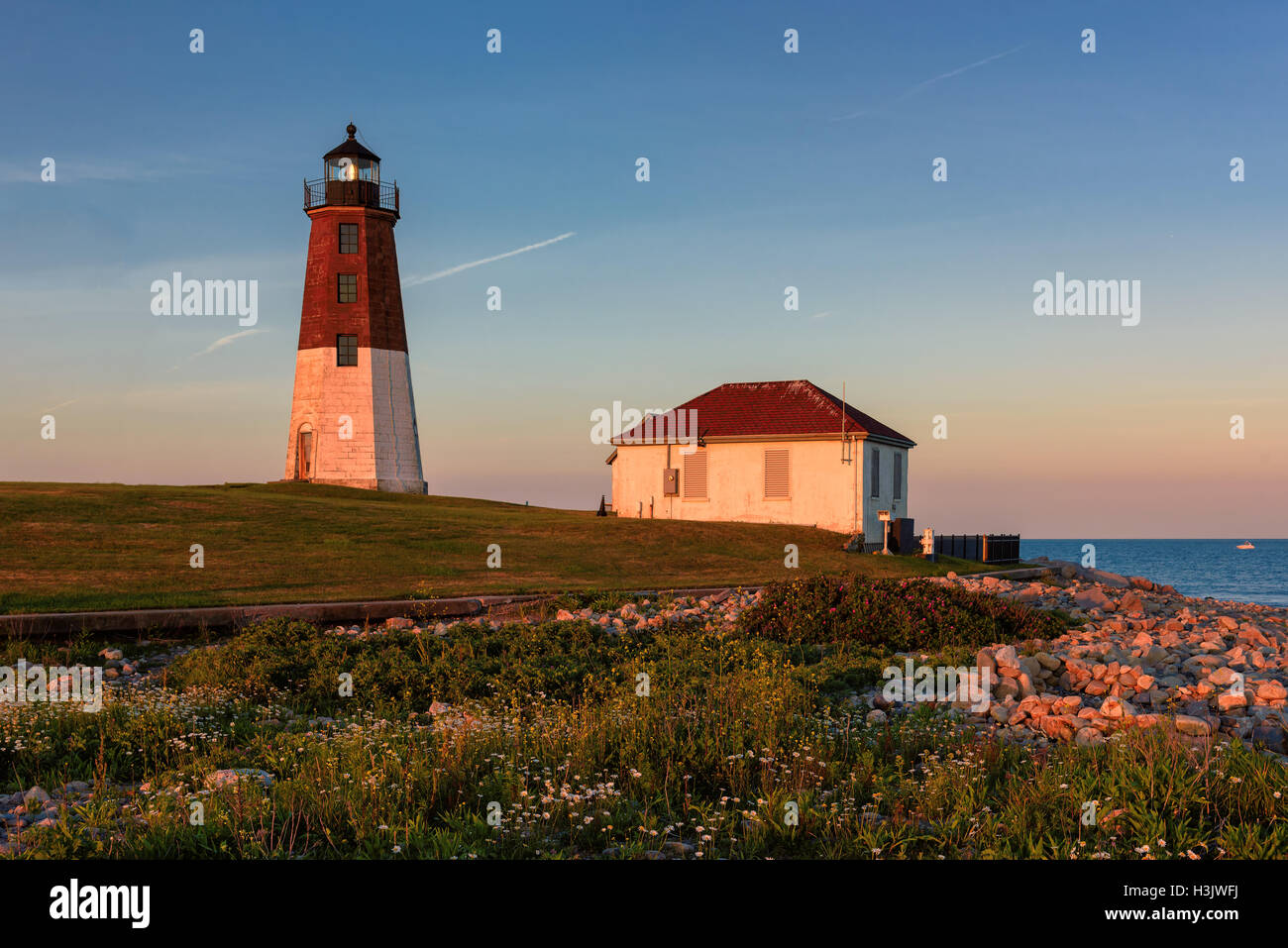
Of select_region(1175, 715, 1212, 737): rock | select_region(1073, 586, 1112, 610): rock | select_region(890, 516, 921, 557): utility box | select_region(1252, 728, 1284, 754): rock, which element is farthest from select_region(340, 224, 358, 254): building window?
select_region(1252, 728, 1284, 754): rock

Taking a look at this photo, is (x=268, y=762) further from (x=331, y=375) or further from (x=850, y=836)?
(x=331, y=375)

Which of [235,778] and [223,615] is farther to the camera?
[223,615]

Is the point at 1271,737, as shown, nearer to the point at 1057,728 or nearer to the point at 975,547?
the point at 1057,728

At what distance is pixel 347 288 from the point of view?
42062 millimetres

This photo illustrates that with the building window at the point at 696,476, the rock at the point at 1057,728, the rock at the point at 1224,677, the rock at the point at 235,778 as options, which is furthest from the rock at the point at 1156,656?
the building window at the point at 696,476

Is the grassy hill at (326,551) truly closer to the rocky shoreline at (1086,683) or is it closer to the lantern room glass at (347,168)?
the rocky shoreline at (1086,683)

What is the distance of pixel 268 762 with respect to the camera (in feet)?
24.0

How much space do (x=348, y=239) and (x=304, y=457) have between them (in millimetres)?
9742

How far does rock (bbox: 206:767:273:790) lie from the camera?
629 cm

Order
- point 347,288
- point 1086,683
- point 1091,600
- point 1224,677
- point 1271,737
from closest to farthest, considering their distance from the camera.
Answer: point 1271,737, point 1224,677, point 1086,683, point 1091,600, point 347,288

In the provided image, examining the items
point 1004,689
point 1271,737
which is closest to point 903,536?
point 1004,689

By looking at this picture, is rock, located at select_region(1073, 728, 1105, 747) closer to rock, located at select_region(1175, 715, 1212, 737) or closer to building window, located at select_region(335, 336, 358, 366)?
rock, located at select_region(1175, 715, 1212, 737)

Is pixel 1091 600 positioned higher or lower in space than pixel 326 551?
lower
